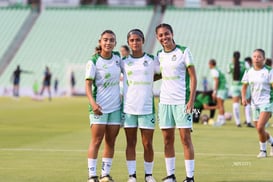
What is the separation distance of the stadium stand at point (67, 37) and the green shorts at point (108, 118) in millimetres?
43189

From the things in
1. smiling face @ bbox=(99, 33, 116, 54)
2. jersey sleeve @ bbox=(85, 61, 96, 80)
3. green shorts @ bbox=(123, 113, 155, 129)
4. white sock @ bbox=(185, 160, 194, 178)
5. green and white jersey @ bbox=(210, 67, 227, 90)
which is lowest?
white sock @ bbox=(185, 160, 194, 178)

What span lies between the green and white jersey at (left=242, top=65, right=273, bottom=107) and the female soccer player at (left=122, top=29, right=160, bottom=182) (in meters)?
4.60

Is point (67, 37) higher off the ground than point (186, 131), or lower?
higher

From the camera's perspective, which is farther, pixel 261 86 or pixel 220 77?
pixel 220 77

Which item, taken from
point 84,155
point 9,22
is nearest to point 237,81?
point 84,155

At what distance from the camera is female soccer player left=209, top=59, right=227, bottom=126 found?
25053 millimetres

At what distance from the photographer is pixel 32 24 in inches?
2552

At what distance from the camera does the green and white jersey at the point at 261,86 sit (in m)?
15.6

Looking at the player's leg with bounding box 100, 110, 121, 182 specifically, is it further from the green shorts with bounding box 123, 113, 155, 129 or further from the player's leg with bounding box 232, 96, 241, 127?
the player's leg with bounding box 232, 96, 241, 127

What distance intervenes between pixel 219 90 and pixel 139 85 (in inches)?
570

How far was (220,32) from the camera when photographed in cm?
6159

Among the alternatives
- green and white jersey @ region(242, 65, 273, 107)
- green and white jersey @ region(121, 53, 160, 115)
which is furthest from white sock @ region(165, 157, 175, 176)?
green and white jersey @ region(242, 65, 273, 107)

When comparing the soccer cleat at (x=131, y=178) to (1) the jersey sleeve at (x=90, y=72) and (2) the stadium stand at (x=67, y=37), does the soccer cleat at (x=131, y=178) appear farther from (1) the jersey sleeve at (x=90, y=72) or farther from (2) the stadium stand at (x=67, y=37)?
(2) the stadium stand at (x=67, y=37)

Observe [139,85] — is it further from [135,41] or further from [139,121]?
[135,41]
